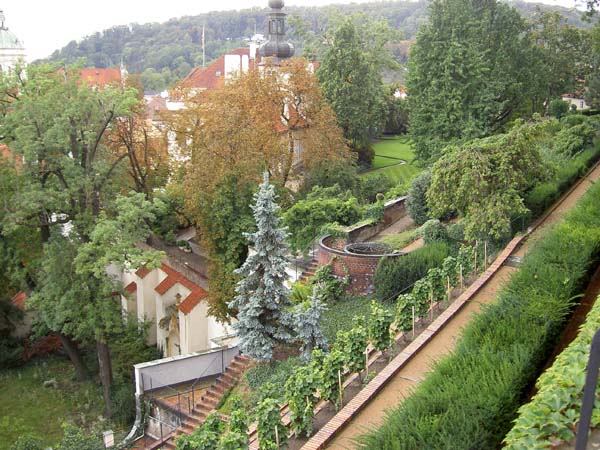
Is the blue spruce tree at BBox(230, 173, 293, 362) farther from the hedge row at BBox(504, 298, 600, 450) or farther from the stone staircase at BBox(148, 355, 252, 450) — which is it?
the hedge row at BBox(504, 298, 600, 450)

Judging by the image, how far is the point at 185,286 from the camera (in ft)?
76.5

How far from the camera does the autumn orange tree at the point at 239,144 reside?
21422 mm

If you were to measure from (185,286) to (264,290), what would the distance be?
8533mm

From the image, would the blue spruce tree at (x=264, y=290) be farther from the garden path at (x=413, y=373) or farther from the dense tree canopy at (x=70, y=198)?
the dense tree canopy at (x=70, y=198)

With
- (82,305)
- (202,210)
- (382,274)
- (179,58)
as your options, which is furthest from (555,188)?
(179,58)

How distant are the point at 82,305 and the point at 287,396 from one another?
12154mm

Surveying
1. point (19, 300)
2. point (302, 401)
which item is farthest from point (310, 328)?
point (19, 300)

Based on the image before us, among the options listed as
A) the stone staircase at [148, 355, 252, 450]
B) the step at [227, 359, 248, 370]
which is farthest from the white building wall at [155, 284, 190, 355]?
the stone staircase at [148, 355, 252, 450]

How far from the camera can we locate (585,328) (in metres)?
7.36

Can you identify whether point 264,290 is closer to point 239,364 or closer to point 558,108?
point 239,364

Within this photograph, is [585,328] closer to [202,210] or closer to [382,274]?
[382,274]

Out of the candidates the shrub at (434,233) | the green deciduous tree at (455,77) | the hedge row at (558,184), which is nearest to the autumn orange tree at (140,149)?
the green deciduous tree at (455,77)

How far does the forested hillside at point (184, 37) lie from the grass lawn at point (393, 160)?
1929 inches

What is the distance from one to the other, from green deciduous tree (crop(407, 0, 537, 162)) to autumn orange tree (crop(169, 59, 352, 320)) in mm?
3782
